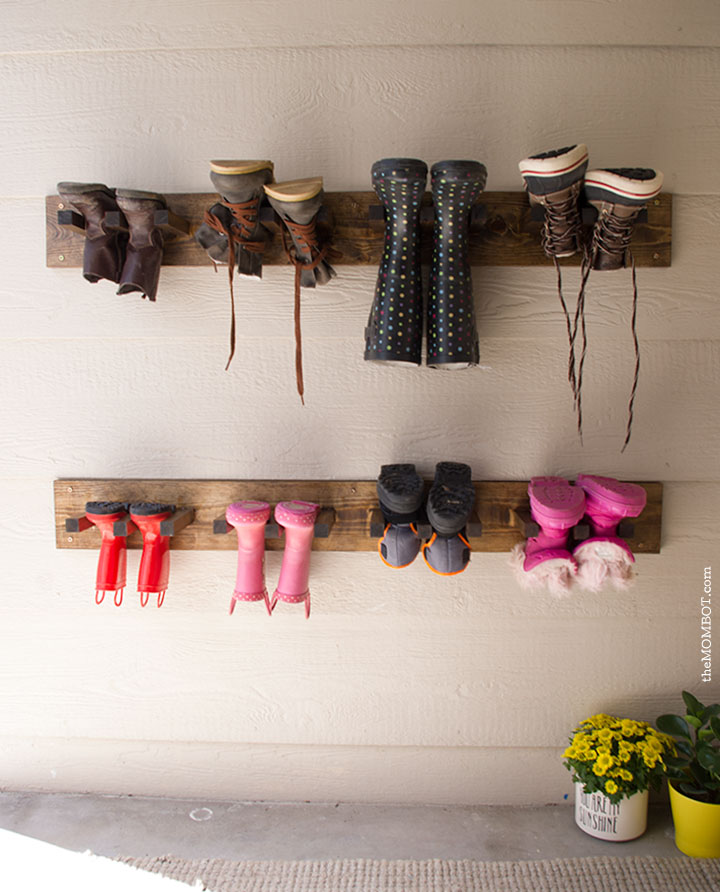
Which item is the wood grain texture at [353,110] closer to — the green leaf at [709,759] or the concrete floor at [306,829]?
the green leaf at [709,759]

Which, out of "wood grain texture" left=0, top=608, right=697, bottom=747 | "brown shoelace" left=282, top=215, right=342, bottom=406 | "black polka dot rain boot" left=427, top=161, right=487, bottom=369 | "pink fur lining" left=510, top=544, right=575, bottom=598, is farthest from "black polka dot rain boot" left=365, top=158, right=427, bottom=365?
"wood grain texture" left=0, top=608, right=697, bottom=747

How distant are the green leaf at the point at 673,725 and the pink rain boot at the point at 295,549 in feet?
2.38

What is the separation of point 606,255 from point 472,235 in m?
0.25

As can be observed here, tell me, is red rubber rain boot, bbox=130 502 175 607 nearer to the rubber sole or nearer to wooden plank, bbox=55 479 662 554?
wooden plank, bbox=55 479 662 554

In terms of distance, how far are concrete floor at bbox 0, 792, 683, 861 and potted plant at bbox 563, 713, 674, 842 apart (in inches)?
1.5

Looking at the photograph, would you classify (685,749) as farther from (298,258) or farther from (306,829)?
(298,258)

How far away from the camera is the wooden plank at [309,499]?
1.25m

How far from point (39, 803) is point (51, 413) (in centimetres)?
84

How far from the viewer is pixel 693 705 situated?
3.92 feet

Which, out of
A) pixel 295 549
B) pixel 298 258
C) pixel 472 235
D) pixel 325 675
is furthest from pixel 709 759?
pixel 298 258

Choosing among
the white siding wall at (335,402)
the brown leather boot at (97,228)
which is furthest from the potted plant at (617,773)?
the brown leather boot at (97,228)

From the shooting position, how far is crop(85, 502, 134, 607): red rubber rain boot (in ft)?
3.98

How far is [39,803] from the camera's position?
4.36ft

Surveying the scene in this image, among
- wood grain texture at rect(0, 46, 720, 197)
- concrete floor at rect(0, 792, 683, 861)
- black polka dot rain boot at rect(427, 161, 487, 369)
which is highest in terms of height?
wood grain texture at rect(0, 46, 720, 197)
